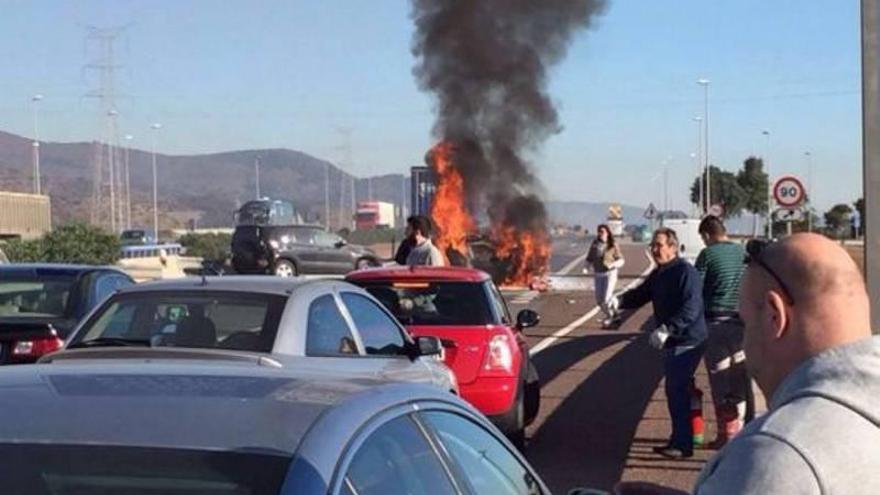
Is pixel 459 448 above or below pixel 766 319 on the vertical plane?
below

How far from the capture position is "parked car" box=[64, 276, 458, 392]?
26.9 feet

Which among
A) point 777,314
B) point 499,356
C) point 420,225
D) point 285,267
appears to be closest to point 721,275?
point 499,356

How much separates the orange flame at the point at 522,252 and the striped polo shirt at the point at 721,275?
29.9m

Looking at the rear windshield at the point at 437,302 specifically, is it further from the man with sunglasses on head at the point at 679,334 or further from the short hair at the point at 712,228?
the short hair at the point at 712,228

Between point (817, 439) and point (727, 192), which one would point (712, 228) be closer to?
point (817, 439)

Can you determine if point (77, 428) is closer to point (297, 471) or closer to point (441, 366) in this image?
point (297, 471)

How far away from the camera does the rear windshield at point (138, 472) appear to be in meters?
3.19

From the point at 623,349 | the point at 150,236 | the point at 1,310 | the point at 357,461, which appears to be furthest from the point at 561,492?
the point at 150,236

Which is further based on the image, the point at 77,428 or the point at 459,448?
the point at 459,448

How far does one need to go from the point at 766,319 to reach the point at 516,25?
39.7 meters

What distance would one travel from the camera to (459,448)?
402 cm

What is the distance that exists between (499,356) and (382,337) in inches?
82.5

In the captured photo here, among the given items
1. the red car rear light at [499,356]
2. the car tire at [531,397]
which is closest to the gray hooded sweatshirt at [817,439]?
the red car rear light at [499,356]

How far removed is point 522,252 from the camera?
42.0 m
